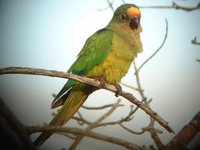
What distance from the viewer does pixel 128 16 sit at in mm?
1411

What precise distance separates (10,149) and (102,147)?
0.66 m

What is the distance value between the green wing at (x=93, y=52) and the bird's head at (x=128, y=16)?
0.14m

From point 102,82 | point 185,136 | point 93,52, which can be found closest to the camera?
point 185,136

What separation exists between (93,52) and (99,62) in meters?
0.07

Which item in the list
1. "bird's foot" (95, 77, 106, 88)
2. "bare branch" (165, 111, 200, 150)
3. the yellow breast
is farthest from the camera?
the yellow breast

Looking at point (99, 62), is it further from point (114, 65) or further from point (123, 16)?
point (123, 16)

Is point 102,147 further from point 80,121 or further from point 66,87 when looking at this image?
point 66,87

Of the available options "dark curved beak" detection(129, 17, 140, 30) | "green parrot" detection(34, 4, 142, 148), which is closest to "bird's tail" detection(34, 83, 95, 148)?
"green parrot" detection(34, 4, 142, 148)

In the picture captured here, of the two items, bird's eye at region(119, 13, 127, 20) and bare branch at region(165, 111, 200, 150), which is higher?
bird's eye at region(119, 13, 127, 20)

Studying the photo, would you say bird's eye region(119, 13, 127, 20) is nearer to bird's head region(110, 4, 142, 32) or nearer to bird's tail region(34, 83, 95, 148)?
bird's head region(110, 4, 142, 32)

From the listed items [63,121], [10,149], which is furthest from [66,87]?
[10,149]

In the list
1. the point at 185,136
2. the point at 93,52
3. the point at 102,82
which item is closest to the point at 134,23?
the point at 93,52

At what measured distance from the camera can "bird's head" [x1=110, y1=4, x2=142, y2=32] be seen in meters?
1.37

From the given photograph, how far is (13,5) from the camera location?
53.5 inches
